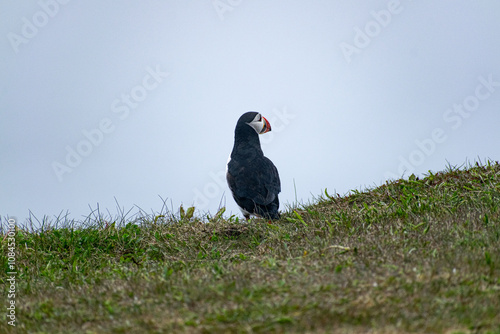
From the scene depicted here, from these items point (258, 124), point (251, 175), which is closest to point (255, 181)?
point (251, 175)

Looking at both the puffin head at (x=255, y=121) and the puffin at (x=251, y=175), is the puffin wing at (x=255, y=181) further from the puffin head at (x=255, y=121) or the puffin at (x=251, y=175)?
the puffin head at (x=255, y=121)

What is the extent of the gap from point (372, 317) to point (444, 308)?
60 cm

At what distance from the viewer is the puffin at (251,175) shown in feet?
29.7

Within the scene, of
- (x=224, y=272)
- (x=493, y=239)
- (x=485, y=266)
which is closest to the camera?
(x=485, y=266)

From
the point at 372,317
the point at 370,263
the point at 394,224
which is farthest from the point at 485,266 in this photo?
the point at 394,224

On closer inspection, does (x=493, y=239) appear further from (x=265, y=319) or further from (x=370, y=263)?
(x=265, y=319)

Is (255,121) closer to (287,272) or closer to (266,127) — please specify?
(266,127)

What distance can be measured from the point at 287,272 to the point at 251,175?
4386 mm

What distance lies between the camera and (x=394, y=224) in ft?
23.3

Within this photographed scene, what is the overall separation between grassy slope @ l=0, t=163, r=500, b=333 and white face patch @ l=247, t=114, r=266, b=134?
2165 mm

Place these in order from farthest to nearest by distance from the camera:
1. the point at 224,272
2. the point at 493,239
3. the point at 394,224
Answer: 1. the point at 394,224
2. the point at 493,239
3. the point at 224,272

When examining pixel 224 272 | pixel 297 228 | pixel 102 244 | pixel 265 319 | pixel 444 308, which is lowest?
pixel 444 308

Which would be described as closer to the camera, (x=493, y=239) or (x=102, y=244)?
(x=493, y=239)

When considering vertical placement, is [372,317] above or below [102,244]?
below
